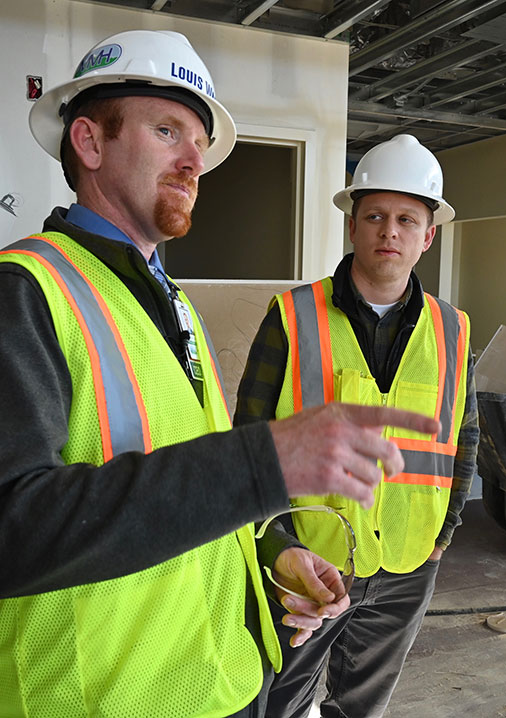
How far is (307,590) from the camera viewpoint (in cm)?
138

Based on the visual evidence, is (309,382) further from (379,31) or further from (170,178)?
(379,31)

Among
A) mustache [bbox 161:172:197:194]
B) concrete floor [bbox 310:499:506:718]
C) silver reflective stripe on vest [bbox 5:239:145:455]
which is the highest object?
mustache [bbox 161:172:197:194]

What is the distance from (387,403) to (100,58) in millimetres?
1395

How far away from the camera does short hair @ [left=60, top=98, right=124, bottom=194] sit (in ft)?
4.42

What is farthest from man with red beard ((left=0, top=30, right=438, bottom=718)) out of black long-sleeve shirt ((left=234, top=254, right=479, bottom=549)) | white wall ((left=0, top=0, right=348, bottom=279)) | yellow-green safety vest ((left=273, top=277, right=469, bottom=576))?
white wall ((left=0, top=0, right=348, bottom=279))

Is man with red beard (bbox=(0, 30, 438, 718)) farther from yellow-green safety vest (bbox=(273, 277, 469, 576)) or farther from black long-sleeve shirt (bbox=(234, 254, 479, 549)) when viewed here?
black long-sleeve shirt (bbox=(234, 254, 479, 549))

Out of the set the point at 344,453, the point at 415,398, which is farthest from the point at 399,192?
the point at 344,453

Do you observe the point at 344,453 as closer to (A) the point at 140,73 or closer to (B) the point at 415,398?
(A) the point at 140,73

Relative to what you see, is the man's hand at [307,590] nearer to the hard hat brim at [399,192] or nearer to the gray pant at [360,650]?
the gray pant at [360,650]

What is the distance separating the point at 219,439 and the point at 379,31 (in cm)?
501

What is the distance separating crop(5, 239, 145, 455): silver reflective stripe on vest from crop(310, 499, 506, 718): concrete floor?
88.8 inches

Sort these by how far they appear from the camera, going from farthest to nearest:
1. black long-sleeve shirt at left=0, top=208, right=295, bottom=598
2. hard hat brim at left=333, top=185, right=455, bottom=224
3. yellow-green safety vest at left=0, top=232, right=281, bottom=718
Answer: hard hat brim at left=333, top=185, right=455, bottom=224
yellow-green safety vest at left=0, top=232, right=281, bottom=718
black long-sleeve shirt at left=0, top=208, right=295, bottom=598

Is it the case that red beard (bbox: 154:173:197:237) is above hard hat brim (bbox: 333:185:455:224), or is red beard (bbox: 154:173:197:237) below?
below

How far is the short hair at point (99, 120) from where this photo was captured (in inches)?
53.0
